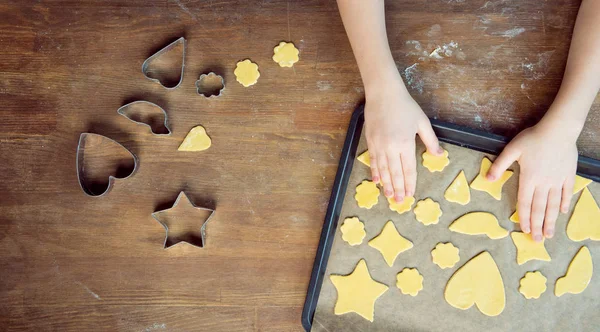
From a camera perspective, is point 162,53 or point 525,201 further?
point 162,53

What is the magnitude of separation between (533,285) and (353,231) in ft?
0.92

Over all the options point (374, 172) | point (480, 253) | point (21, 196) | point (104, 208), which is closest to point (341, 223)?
point (374, 172)

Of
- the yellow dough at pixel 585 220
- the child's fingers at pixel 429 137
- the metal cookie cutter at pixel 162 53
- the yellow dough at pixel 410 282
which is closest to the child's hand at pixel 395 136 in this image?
the child's fingers at pixel 429 137

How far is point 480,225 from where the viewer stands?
80 cm

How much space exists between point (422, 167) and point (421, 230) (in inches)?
3.9

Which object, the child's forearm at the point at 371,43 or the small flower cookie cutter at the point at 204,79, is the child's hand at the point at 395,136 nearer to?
the child's forearm at the point at 371,43

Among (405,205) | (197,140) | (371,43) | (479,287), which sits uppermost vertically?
(371,43)

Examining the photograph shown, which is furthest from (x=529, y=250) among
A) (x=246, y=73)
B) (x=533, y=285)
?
(x=246, y=73)

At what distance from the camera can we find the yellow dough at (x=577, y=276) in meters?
0.77

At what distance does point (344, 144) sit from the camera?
839 mm

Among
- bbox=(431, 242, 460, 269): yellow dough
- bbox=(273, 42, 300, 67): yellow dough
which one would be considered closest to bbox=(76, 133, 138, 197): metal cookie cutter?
bbox=(273, 42, 300, 67): yellow dough

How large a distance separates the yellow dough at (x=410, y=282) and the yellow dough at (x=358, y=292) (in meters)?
0.03

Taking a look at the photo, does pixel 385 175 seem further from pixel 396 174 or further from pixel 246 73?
pixel 246 73

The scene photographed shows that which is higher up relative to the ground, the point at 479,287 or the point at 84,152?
the point at 84,152
